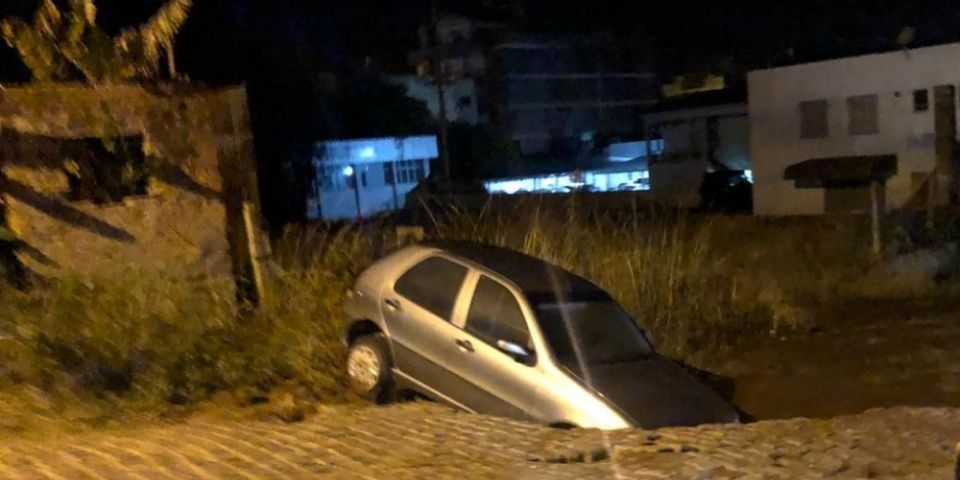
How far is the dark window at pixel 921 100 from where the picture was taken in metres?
27.3

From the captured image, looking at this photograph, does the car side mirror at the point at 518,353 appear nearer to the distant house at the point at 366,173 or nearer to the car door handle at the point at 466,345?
the car door handle at the point at 466,345

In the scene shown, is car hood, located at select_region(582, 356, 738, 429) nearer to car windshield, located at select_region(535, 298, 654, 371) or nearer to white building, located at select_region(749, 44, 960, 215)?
car windshield, located at select_region(535, 298, 654, 371)

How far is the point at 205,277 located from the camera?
37.5 feet

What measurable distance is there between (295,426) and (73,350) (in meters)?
2.68

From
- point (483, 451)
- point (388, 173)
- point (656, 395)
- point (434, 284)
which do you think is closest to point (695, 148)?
point (388, 173)

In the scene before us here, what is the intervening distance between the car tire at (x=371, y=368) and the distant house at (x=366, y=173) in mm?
17865

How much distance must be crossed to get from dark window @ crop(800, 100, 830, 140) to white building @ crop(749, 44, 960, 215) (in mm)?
29

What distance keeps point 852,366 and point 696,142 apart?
24.1m

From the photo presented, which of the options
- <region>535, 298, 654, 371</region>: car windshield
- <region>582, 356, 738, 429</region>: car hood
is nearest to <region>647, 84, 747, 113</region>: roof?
<region>535, 298, 654, 371</region>: car windshield

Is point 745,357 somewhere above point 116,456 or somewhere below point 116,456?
below

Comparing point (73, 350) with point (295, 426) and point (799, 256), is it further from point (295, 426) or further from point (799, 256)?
point (799, 256)

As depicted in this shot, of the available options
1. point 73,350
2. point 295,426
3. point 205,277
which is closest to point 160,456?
point 295,426

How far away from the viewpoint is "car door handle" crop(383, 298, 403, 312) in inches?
362

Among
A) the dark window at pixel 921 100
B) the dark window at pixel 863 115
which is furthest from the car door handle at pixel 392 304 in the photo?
the dark window at pixel 863 115
